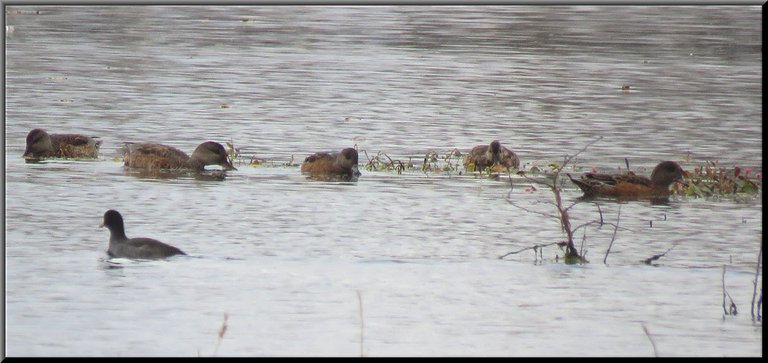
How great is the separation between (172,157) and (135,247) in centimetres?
515

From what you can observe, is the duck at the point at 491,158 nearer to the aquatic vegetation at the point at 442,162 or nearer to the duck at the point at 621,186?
the aquatic vegetation at the point at 442,162

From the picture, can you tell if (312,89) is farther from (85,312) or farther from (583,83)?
(85,312)

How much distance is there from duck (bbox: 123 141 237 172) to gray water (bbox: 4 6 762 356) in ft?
0.94

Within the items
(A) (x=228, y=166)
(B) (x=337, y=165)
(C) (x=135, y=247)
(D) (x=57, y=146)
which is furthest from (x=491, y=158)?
(C) (x=135, y=247)

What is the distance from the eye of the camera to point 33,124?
19.2 meters

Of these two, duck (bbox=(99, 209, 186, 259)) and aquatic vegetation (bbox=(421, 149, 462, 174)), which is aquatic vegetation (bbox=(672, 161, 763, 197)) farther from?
duck (bbox=(99, 209, 186, 259))

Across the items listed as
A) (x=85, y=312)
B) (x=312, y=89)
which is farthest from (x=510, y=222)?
(x=312, y=89)

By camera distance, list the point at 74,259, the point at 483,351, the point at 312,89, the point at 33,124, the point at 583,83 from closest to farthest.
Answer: the point at 483,351
the point at 74,259
the point at 33,124
the point at 312,89
the point at 583,83

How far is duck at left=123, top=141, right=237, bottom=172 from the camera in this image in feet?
53.7

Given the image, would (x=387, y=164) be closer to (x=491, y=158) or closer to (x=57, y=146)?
(x=491, y=158)

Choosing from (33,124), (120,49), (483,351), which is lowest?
(483,351)

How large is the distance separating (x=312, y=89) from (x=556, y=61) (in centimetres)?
681

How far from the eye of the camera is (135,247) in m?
11.6

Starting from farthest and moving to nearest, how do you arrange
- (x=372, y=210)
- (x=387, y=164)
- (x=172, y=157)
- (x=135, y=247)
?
(x=387, y=164) → (x=172, y=157) → (x=372, y=210) → (x=135, y=247)
